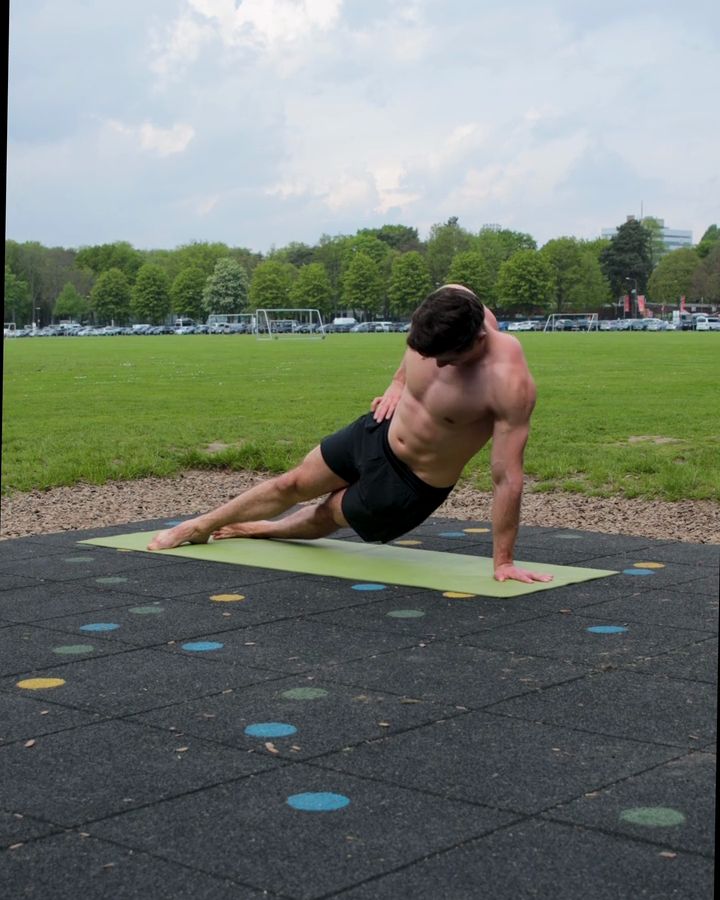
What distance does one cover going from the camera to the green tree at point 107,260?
5231 inches

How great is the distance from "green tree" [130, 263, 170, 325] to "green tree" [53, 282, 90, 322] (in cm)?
477

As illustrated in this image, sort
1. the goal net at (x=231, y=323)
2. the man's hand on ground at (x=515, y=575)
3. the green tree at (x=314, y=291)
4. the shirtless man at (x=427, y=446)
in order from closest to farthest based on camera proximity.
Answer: the shirtless man at (x=427, y=446)
the man's hand on ground at (x=515, y=575)
the goal net at (x=231, y=323)
the green tree at (x=314, y=291)

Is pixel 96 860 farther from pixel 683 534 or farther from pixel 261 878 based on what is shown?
pixel 683 534

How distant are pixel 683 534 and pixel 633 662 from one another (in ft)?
11.7

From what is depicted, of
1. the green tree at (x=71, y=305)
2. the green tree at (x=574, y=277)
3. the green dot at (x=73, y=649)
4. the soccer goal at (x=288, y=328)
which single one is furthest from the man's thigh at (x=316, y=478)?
the green tree at (x=71, y=305)

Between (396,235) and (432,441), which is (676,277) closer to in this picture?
(396,235)

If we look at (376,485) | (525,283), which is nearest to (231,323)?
(525,283)

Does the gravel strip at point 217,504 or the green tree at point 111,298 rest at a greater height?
the green tree at point 111,298

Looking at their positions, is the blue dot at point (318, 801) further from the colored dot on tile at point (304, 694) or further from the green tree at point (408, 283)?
the green tree at point (408, 283)

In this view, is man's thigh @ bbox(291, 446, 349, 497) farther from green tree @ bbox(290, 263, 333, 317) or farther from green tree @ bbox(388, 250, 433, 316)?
green tree @ bbox(290, 263, 333, 317)

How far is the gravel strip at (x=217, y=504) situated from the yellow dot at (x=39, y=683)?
3869 mm

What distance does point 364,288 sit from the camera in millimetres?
100375

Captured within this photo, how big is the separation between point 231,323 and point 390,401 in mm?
102947

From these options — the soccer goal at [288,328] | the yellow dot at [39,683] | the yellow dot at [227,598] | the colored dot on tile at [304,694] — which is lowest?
the yellow dot at [39,683]
